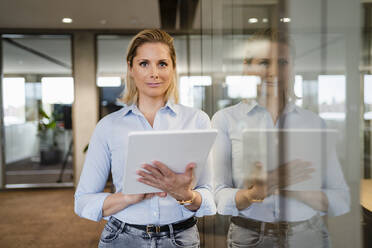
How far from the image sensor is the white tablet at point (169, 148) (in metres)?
0.79

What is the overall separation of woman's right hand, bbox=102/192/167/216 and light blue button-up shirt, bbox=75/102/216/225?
0.06ft

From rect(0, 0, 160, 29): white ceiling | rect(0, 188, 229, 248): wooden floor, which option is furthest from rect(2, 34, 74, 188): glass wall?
rect(0, 188, 229, 248): wooden floor

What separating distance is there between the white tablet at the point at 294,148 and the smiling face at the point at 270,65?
9cm

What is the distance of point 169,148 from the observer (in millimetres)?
825

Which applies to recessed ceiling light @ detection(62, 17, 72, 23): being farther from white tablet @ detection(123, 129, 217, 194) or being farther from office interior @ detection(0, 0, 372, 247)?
white tablet @ detection(123, 129, 217, 194)

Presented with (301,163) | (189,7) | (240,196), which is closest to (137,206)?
(240,196)

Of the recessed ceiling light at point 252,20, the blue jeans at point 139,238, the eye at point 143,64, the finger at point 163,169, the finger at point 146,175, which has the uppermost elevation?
the recessed ceiling light at point 252,20

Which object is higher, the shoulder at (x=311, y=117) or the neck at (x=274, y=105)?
the neck at (x=274, y=105)

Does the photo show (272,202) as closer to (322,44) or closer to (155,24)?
(322,44)

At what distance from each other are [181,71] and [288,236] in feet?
15.2

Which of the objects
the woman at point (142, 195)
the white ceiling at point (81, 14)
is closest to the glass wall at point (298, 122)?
the woman at point (142, 195)

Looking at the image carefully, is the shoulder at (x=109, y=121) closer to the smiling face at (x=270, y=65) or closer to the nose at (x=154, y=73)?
the nose at (x=154, y=73)

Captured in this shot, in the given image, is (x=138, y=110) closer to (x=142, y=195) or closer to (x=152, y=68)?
(x=152, y=68)

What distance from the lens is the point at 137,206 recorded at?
1110mm
